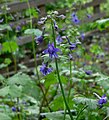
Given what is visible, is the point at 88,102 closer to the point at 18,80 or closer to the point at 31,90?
the point at 18,80

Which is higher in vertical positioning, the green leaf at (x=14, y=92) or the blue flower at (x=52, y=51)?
the blue flower at (x=52, y=51)

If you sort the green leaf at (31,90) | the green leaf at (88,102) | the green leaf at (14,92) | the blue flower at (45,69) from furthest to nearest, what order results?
1. the green leaf at (31,90)
2. the green leaf at (14,92)
3. the blue flower at (45,69)
4. the green leaf at (88,102)

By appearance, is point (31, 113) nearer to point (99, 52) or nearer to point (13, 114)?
point (13, 114)

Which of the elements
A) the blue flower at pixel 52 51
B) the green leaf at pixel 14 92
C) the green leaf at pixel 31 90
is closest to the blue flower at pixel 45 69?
the blue flower at pixel 52 51

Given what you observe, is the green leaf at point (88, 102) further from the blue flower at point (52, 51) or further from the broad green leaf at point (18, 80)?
the broad green leaf at point (18, 80)

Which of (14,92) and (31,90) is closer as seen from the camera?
(14,92)

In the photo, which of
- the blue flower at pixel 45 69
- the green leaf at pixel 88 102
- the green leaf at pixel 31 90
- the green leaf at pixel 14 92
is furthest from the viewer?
the green leaf at pixel 31 90

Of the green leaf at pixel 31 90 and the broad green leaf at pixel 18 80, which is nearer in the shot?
the broad green leaf at pixel 18 80

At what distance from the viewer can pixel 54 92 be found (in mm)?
3277

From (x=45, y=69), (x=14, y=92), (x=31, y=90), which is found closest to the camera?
(x=45, y=69)

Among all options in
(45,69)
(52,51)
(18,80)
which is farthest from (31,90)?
(52,51)

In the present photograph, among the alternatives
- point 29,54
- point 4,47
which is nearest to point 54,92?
point 4,47

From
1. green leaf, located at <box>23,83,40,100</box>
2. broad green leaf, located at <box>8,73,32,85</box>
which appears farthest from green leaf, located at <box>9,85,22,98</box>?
green leaf, located at <box>23,83,40,100</box>

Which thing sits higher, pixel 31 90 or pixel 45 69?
pixel 45 69
